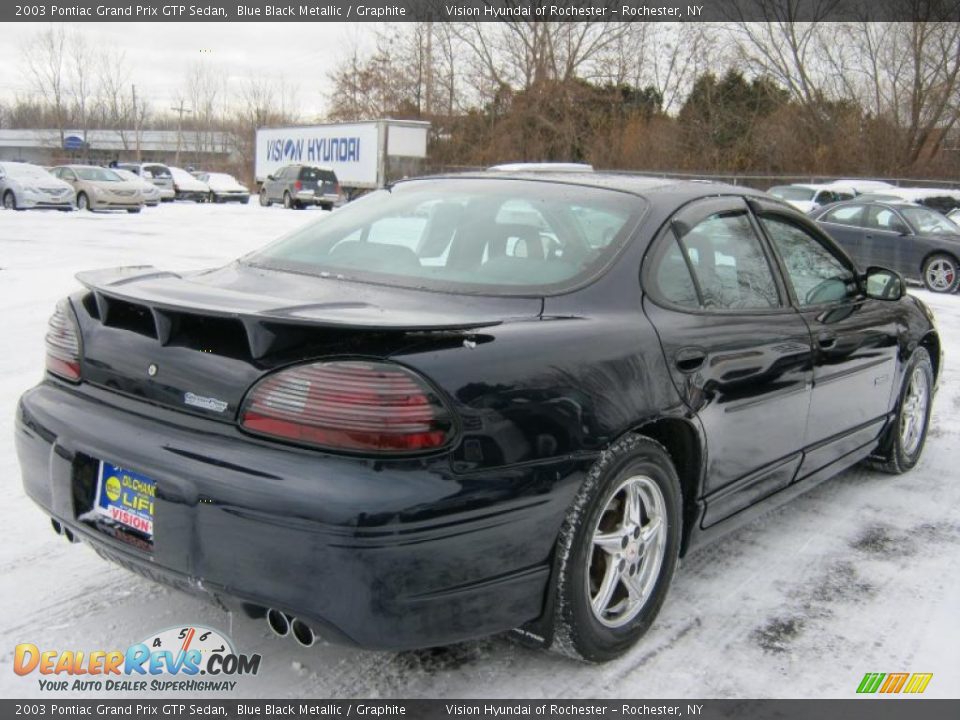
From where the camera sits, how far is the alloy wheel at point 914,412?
5.04m

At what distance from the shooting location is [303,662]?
2846mm

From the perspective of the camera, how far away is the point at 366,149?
37781mm

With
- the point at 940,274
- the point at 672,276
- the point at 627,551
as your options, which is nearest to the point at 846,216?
the point at 940,274

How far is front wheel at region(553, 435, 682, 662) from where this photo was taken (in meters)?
2.66

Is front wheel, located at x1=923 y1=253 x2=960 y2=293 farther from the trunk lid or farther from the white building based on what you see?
the white building

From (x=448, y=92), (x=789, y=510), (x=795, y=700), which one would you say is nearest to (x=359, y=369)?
(x=795, y=700)

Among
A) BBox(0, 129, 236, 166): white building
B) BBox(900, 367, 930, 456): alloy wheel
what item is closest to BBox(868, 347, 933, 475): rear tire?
BBox(900, 367, 930, 456): alloy wheel

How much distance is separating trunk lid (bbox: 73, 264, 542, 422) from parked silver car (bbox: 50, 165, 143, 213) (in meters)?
24.5

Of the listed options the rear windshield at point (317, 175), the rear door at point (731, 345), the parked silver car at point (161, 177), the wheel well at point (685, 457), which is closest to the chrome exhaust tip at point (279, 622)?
the wheel well at point (685, 457)

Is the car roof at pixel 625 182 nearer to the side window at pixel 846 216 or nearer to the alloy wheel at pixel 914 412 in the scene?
the alloy wheel at pixel 914 412

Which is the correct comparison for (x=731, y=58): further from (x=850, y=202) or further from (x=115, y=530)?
(x=115, y=530)

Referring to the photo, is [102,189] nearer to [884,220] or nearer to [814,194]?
[814,194]

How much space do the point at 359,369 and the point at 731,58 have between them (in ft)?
130

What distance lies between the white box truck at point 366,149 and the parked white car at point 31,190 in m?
13.4
